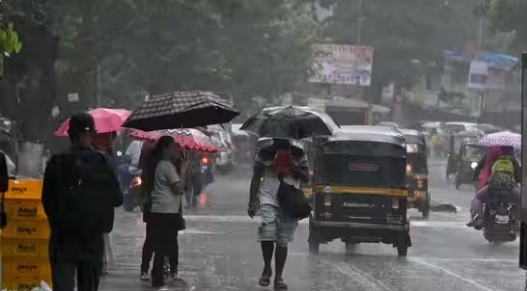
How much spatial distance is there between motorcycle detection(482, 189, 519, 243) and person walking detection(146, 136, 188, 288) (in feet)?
31.2

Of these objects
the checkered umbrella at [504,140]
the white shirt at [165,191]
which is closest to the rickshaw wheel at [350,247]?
the checkered umbrella at [504,140]

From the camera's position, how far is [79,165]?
9.22m

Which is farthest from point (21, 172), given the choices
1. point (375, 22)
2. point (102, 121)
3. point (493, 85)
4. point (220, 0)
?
point (375, 22)

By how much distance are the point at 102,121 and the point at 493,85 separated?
203 ft

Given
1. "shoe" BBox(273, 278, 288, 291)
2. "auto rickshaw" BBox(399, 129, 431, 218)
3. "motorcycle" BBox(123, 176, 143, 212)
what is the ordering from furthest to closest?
"auto rickshaw" BBox(399, 129, 431, 218), "motorcycle" BBox(123, 176, 143, 212), "shoe" BBox(273, 278, 288, 291)

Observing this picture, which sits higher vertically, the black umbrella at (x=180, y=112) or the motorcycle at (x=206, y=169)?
the black umbrella at (x=180, y=112)

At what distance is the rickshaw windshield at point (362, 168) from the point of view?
18.7 m

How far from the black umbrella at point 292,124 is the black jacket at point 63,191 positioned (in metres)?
5.70

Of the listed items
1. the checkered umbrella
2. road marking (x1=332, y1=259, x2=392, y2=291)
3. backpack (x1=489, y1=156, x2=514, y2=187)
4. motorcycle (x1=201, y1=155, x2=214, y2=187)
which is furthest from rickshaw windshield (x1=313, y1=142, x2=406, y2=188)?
motorcycle (x1=201, y1=155, x2=214, y2=187)

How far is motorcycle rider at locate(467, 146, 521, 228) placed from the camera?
836 inches

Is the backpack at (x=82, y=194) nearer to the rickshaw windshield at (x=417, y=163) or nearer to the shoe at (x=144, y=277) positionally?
the shoe at (x=144, y=277)

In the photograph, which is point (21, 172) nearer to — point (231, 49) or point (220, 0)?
point (220, 0)

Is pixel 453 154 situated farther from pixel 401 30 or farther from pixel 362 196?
pixel 401 30

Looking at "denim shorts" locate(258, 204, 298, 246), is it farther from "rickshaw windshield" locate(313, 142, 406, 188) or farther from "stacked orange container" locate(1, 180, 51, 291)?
"rickshaw windshield" locate(313, 142, 406, 188)
